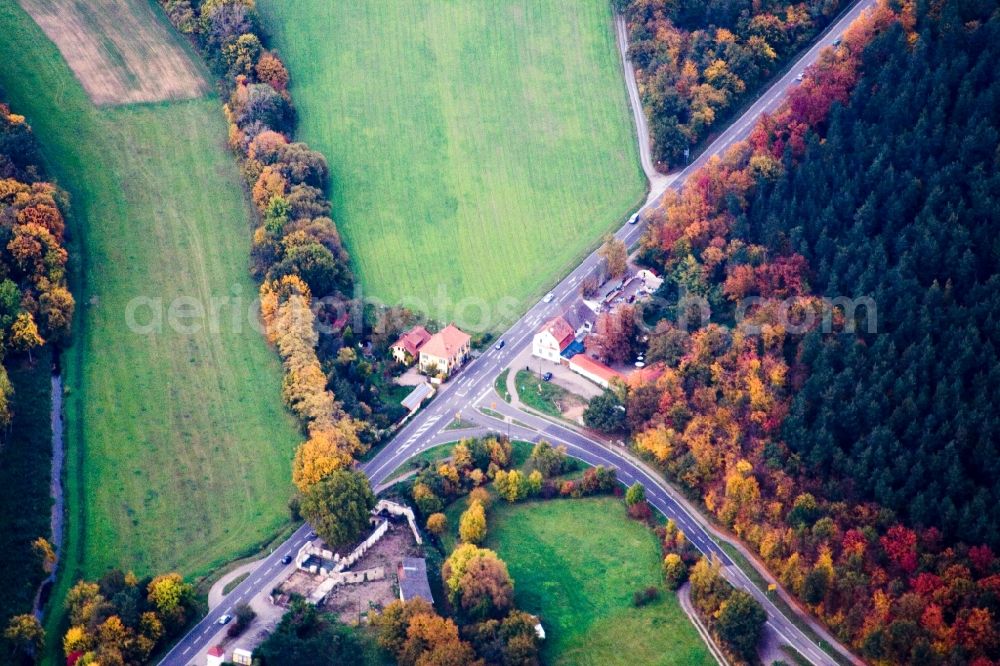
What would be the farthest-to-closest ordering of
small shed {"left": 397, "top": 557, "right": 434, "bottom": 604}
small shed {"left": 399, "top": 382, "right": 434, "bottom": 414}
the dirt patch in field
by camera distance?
the dirt patch in field
small shed {"left": 399, "top": 382, "right": 434, "bottom": 414}
small shed {"left": 397, "top": 557, "right": 434, "bottom": 604}

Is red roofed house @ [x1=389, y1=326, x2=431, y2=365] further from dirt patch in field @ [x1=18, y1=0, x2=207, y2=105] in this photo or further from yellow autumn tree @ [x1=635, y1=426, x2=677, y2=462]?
dirt patch in field @ [x1=18, y1=0, x2=207, y2=105]

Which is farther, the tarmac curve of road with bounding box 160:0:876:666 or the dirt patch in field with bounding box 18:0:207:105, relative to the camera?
the dirt patch in field with bounding box 18:0:207:105

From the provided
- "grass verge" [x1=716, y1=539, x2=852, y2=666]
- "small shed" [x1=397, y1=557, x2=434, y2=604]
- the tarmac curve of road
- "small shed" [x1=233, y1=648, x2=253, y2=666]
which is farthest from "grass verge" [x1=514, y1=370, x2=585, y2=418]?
"small shed" [x1=233, y1=648, x2=253, y2=666]

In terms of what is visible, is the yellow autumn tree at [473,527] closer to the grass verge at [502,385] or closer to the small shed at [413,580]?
the small shed at [413,580]

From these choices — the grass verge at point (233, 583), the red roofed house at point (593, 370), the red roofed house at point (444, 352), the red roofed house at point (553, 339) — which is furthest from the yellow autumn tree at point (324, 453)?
the red roofed house at point (593, 370)

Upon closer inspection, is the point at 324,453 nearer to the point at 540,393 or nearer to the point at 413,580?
the point at 413,580

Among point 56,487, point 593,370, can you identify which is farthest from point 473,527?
point 56,487

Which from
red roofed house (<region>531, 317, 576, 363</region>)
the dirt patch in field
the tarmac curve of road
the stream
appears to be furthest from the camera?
the dirt patch in field
